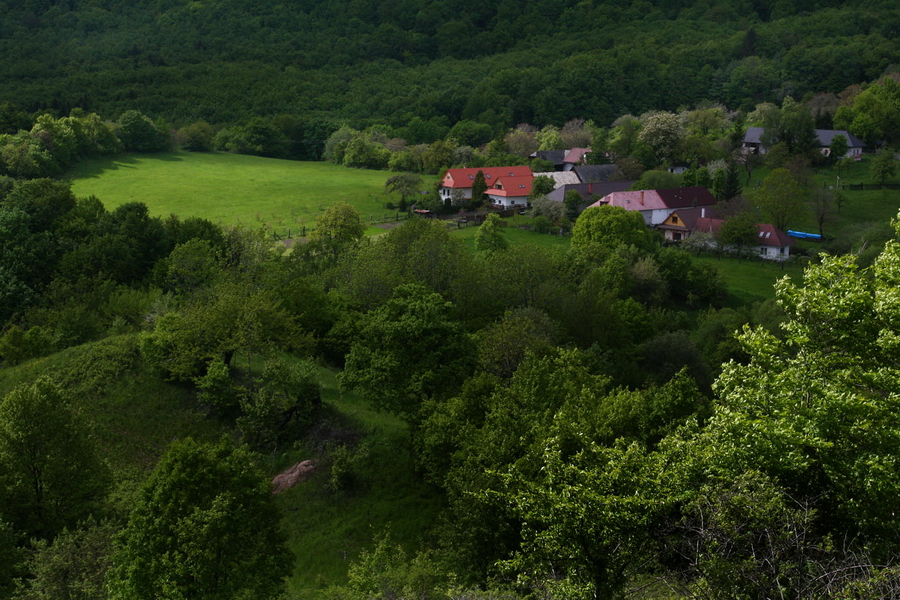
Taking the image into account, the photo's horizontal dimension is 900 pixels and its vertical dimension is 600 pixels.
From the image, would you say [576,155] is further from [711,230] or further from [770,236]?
[770,236]

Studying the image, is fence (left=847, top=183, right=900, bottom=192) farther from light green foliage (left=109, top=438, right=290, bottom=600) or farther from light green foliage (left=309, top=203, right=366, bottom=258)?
light green foliage (left=109, top=438, right=290, bottom=600)

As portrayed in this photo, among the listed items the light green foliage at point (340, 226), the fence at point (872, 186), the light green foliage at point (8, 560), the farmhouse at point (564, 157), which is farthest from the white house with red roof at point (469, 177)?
the light green foliage at point (8, 560)

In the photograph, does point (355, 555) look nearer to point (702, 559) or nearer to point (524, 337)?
point (524, 337)

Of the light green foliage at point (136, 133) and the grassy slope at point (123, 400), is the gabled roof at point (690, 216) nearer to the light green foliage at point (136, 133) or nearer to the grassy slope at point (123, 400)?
the grassy slope at point (123, 400)

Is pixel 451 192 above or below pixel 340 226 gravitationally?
below

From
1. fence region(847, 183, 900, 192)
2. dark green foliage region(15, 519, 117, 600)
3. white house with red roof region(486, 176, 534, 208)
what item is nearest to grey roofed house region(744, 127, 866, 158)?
fence region(847, 183, 900, 192)

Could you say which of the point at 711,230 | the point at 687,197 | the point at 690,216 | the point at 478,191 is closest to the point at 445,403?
the point at 711,230

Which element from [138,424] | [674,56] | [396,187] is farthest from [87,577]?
[674,56]
